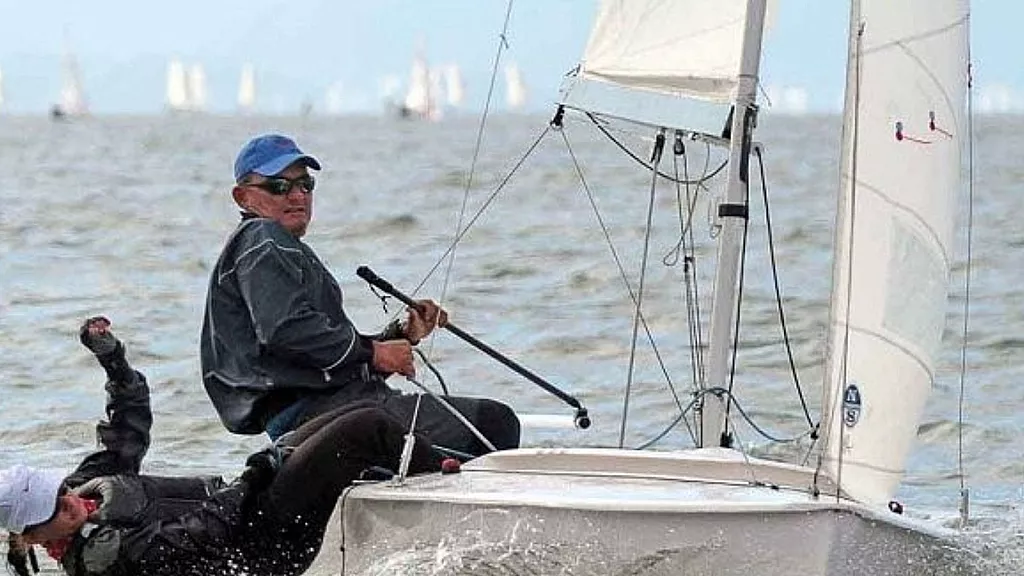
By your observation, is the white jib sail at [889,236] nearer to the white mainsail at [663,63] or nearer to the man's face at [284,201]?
the white mainsail at [663,63]

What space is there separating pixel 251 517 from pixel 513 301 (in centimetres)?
1097

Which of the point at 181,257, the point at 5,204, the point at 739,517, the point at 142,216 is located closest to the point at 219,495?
the point at 739,517

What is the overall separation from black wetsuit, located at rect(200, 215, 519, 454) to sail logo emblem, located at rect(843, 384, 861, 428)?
1082mm

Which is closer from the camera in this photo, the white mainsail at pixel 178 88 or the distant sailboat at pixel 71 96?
the distant sailboat at pixel 71 96

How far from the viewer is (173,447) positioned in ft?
33.2

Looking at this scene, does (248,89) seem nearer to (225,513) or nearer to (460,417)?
(460,417)

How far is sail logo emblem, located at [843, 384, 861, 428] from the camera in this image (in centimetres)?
605

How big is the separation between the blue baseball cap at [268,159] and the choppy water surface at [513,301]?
74.8 inches

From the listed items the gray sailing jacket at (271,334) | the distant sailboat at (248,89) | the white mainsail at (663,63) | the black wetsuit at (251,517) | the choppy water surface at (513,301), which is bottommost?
the distant sailboat at (248,89)

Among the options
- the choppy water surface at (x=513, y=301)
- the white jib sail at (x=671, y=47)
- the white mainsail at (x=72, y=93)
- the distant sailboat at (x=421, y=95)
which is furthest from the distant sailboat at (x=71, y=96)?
the white jib sail at (x=671, y=47)

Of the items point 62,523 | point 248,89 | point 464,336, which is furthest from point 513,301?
point 248,89

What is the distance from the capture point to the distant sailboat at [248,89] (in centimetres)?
11838

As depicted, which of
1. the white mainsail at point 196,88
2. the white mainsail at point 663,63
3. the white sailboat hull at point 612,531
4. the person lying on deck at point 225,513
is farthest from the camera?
the white mainsail at point 196,88

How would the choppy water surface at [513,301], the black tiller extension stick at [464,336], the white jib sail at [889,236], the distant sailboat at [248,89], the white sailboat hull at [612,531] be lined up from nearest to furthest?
1. the white sailboat hull at [612,531]
2. the white jib sail at [889,236]
3. the black tiller extension stick at [464,336]
4. the choppy water surface at [513,301]
5. the distant sailboat at [248,89]
